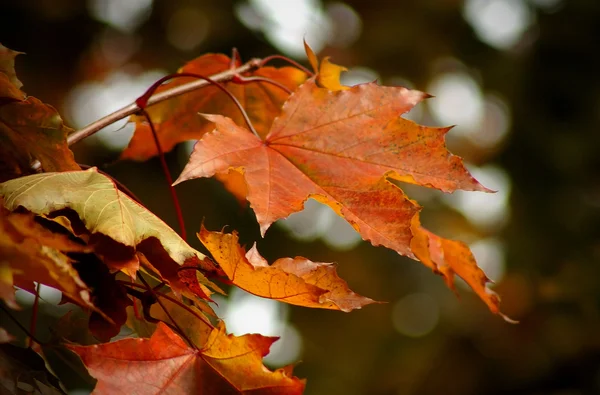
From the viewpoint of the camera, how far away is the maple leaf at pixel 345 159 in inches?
31.0

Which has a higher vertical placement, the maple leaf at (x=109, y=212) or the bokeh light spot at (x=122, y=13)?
the maple leaf at (x=109, y=212)

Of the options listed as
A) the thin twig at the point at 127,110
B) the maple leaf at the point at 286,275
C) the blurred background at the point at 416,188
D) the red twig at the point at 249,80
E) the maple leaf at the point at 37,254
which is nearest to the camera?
the maple leaf at the point at 37,254

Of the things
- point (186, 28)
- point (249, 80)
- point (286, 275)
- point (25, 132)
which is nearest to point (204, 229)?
point (286, 275)

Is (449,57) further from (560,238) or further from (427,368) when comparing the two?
(427,368)

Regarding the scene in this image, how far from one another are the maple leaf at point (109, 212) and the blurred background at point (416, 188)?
2844 mm

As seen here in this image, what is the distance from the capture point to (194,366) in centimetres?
74

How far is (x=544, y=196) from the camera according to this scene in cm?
417

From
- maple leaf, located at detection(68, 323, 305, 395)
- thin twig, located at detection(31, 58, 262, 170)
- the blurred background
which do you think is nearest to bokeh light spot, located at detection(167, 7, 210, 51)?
the blurred background

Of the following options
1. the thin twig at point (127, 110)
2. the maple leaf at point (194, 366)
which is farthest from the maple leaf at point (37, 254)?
the thin twig at point (127, 110)

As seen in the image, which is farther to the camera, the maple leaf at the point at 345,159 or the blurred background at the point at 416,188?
the blurred background at the point at 416,188

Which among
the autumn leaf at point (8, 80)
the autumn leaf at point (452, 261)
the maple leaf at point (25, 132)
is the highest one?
the autumn leaf at point (8, 80)

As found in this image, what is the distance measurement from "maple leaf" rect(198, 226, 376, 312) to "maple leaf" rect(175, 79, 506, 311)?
57mm

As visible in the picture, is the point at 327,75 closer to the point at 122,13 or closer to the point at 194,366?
the point at 194,366

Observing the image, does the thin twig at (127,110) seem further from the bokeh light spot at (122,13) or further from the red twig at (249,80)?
the bokeh light spot at (122,13)
